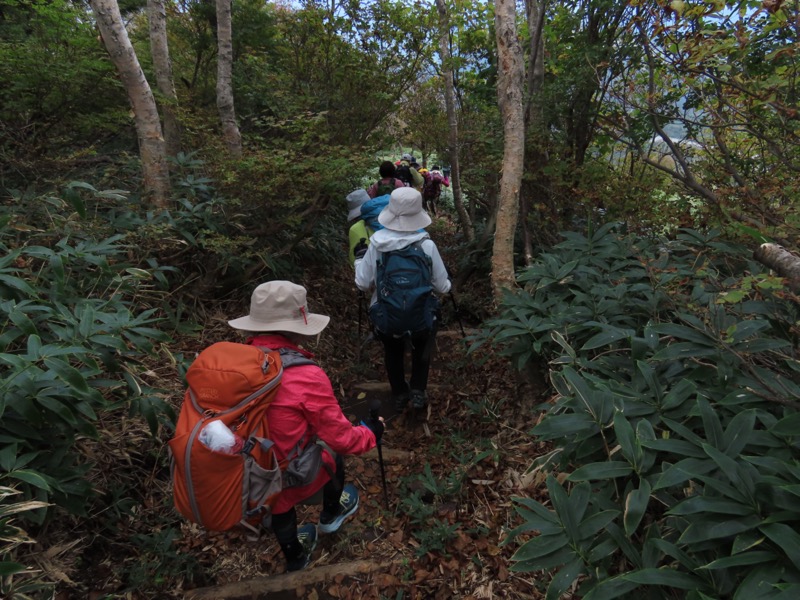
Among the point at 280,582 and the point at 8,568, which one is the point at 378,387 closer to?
the point at 280,582

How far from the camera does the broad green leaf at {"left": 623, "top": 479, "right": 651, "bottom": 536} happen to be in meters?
1.59

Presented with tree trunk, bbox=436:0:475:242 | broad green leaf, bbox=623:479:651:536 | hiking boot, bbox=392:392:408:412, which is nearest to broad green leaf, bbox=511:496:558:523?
broad green leaf, bbox=623:479:651:536

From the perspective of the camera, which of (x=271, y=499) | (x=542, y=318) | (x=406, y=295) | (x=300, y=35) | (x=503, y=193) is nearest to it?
(x=271, y=499)

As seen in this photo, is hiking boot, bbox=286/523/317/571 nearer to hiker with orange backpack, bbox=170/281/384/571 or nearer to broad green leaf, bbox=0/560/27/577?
hiker with orange backpack, bbox=170/281/384/571

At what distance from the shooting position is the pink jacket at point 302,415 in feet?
7.52

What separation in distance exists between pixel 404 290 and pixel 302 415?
155 centimetres

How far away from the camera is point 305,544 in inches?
115

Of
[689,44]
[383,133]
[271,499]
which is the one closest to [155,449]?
[271,499]

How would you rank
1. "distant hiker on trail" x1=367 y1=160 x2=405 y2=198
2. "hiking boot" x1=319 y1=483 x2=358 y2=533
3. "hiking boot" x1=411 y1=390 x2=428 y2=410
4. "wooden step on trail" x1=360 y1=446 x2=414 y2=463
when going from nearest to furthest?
"hiking boot" x1=319 y1=483 x2=358 y2=533, "wooden step on trail" x1=360 y1=446 x2=414 y2=463, "hiking boot" x1=411 y1=390 x2=428 y2=410, "distant hiker on trail" x1=367 y1=160 x2=405 y2=198

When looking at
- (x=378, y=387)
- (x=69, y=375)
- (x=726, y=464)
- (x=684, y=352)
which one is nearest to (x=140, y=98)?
(x=69, y=375)

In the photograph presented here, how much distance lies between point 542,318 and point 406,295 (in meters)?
1.11

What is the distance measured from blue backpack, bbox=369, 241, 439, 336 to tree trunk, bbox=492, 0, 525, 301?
762 mm

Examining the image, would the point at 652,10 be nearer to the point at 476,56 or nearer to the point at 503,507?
the point at 503,507

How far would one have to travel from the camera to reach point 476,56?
25.7 ft
